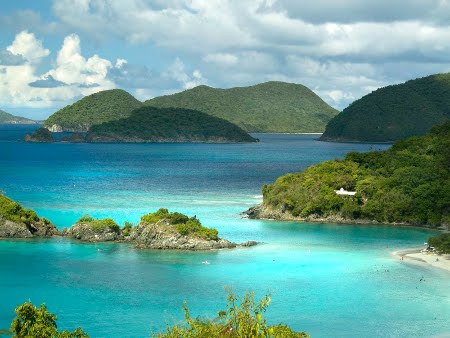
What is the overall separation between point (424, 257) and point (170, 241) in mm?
21618

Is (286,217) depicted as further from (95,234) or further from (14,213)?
(14,213)

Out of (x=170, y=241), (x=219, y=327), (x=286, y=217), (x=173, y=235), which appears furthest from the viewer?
(x=286, y=217)

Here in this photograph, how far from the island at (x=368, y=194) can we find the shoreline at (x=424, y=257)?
46.0 feet

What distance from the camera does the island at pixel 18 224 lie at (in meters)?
63.0

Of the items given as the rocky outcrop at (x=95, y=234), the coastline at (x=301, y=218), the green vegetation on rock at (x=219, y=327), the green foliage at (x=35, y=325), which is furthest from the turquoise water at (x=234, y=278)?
the green vegetation on rock at (x=219, y=327)

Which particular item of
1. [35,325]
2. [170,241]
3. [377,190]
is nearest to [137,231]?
[170,241]

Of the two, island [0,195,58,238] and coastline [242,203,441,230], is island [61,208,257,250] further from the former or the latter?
coastline [242,203,441,230]

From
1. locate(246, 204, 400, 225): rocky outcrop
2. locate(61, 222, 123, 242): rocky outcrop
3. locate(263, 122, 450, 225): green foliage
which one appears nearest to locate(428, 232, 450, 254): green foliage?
locate(263, 122, 450, 225): green foliage

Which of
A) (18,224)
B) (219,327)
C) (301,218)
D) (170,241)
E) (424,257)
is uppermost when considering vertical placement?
(219,327)

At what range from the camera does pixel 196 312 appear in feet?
140

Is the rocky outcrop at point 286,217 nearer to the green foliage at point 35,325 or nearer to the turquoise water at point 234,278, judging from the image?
the turquoise water at point 234,278

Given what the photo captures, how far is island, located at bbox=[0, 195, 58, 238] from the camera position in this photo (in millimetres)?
63000

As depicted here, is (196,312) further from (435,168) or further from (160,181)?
(160,181)

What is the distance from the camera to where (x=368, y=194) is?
77.6m
